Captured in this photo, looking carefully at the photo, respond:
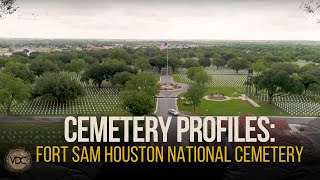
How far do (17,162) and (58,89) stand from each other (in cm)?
1930

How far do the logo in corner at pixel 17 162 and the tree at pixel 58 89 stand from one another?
17889 mm

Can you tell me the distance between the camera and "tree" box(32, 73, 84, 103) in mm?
34875

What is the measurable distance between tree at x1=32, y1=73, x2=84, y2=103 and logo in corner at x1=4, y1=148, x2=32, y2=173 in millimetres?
17889

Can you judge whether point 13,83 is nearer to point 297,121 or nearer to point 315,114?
point 297,121

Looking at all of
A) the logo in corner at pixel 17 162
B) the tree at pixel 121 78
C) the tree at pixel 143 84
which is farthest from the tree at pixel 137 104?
the tree at pixel 121 78

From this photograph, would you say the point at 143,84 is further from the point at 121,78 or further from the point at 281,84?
the point at 281,84

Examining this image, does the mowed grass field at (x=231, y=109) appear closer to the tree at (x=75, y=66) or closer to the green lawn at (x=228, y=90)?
the green lawn at (x=228, y=90)

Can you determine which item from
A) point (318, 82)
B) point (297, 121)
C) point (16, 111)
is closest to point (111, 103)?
point (16, 111)

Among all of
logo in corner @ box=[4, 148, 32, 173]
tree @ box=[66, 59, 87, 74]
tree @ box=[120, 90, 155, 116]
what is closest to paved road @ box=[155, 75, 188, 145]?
tree @ box=[120, 90, 155, 116]

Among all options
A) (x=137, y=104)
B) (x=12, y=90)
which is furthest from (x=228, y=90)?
(x=12, y=90)

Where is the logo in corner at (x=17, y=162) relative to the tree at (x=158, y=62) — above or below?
below

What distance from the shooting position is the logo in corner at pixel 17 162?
53.0ft

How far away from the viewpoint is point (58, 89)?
34938 millimetres

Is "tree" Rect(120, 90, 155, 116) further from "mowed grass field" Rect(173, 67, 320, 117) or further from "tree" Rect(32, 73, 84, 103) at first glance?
"tree" Rect(32, 73, 84, 103)
